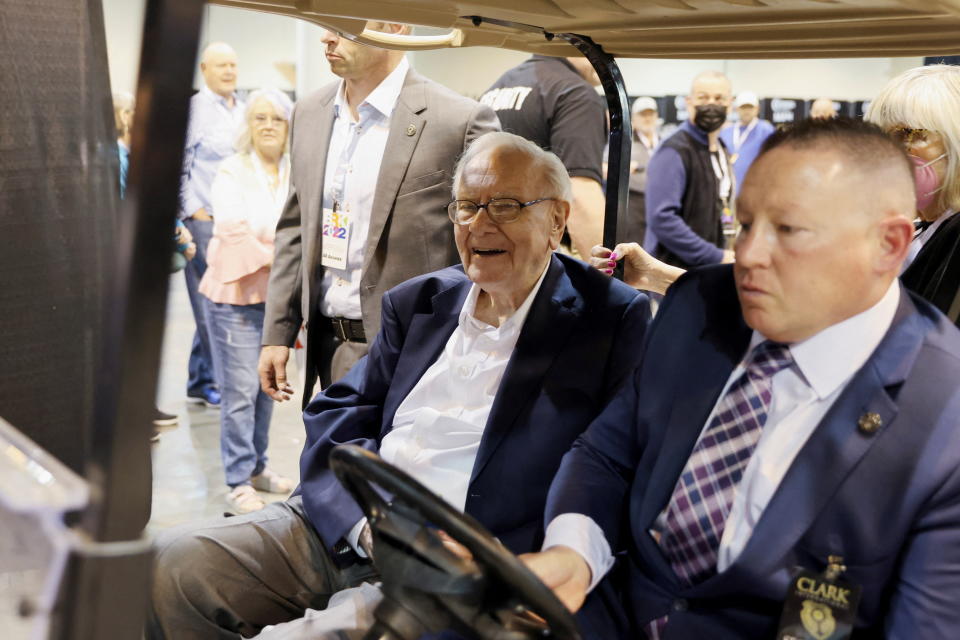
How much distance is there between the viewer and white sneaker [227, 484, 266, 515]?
4148 millimetres

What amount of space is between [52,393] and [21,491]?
88 cm

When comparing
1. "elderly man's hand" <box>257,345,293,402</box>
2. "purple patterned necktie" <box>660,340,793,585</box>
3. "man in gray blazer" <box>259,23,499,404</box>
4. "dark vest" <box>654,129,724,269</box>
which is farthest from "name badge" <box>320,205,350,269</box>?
"dark vest" <box>654,129,724,269</box>

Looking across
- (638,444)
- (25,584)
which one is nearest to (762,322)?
(638,444)

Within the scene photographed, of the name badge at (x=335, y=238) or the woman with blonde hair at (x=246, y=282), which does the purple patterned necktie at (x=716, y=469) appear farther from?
the woman with blonde hair at (x=246, y=282)

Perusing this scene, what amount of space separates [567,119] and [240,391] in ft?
6.12

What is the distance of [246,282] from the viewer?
441cm

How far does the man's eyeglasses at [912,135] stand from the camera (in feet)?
7.25

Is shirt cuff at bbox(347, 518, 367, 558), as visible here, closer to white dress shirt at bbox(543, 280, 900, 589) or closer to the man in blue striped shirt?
white dress shirt at bbox(543, 280, 900, 589)

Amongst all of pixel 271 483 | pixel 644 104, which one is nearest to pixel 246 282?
pixel 271 483

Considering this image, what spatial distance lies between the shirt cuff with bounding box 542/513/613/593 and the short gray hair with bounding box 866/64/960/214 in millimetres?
1168

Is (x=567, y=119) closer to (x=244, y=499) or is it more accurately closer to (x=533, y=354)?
(x=533, y=354)

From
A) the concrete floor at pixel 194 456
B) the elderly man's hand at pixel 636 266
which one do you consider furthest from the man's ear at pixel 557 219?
the concrete floor at pixel 194 456

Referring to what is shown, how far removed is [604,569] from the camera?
5.46ft

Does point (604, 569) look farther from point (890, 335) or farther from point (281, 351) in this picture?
point (281, 351)
